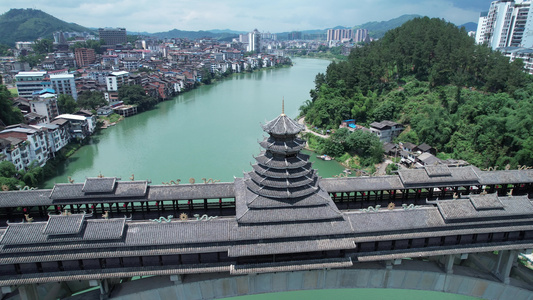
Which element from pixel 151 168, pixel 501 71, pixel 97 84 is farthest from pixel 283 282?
pixel 97 84

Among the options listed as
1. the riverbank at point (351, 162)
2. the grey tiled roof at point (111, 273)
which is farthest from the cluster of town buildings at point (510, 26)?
the grey tiled roof at point (111, 273)

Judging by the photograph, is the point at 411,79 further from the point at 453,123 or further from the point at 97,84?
the point at 97,84

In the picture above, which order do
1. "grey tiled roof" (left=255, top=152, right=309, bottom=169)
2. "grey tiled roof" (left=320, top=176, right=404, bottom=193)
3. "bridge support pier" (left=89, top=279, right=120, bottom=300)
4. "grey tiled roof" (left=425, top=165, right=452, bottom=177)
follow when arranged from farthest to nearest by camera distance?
"grey tiled roof" (left=425, top=165, right=452, bottom=177) → "grey tiled roof" (left=320, top=176, right=404, bottom=193) → "grey tiled roof" (left=255, top=152, right=309, bottom=169) → "bridge support pier" (left=89, top=279, right=120, bottom=300)

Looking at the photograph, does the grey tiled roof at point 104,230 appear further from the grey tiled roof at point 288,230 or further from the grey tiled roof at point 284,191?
the grey tiled roof at point 284,191

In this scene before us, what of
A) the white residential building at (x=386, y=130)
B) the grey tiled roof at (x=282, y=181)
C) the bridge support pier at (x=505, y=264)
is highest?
the grey tiled roof at (x=282, y=181)

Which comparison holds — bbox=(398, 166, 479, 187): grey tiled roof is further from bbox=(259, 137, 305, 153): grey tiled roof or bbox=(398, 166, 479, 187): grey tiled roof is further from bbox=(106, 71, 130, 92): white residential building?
bbox=(106, 71, 130, 92): white residential building

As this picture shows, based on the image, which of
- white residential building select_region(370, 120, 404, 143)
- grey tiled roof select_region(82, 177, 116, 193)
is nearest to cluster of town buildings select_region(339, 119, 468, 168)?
white residential building select_region(370, 120, 404, 143)
